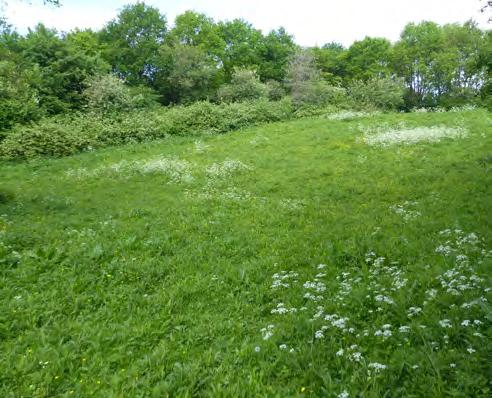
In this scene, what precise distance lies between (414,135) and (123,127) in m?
22.2

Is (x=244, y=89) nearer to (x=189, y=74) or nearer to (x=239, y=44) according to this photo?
(x=189, y=74)

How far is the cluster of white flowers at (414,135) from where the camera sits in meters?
22.4

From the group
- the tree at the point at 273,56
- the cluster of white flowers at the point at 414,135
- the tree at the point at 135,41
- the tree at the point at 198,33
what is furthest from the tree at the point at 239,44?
the cluster of white flowers at the point at 414,135

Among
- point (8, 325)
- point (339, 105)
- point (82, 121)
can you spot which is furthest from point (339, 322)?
point (339, 105)

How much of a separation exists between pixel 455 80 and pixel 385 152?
2305 inches

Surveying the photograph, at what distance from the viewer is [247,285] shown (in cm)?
852

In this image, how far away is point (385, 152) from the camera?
820 inches

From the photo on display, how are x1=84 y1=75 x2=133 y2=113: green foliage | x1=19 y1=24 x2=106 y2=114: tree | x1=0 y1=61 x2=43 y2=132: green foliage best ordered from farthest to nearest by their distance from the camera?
x1=19 y1=24 x2=106 y2=114: tree < x1=84 y1=75 x2=133 y2=113: green foliage < x1=0 y1=61 x2=43 y2=132: green foliage

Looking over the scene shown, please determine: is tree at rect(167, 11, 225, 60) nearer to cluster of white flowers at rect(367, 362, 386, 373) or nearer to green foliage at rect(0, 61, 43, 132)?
green foliage at rect(0, 61, 43, 132)

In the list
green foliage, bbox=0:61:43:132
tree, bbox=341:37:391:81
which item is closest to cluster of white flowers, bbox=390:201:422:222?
green foliage, bbox=0:61:43:132

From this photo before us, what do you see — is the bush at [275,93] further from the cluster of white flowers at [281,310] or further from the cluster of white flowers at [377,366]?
the cluster of white flowers at [377,366]

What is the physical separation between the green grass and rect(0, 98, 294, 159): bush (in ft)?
31.8

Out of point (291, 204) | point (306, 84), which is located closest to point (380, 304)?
point (291, 204)

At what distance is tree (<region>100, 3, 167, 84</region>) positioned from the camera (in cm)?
5800
